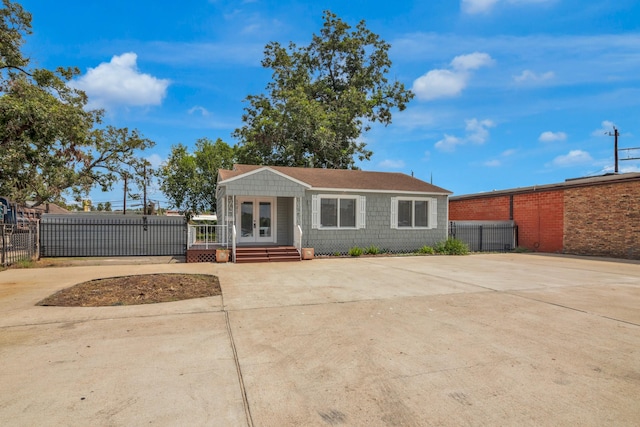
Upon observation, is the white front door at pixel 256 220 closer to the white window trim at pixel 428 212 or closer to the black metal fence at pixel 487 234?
the white window trim at pixel 428 212

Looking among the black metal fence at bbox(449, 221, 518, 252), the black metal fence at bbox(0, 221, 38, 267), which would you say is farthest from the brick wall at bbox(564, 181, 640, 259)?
the black metal fence at bbox(0, 221, 38, 267)

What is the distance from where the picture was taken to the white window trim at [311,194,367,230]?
14562mm

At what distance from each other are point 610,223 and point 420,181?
7946mm

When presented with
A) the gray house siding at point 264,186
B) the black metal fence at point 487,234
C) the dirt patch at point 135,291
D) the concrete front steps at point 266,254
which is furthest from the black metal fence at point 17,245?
the black metal fence at point 487,234

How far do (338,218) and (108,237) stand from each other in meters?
11.5

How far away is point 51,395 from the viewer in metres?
3.06

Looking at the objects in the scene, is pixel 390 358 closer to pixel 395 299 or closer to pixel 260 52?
pixel 395 299

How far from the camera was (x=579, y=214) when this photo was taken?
15969 millimetres

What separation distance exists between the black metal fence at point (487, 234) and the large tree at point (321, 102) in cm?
992

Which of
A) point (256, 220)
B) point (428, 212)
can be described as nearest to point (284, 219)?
point (256, 220)

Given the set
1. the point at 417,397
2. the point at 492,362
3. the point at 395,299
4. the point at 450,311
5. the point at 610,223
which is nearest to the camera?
the point at 417,397

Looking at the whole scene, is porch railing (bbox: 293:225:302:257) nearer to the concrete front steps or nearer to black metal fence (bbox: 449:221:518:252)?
the concrete front steps

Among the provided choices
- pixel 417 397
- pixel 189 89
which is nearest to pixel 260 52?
pixel 189 89

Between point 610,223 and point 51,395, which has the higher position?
point 610,223
